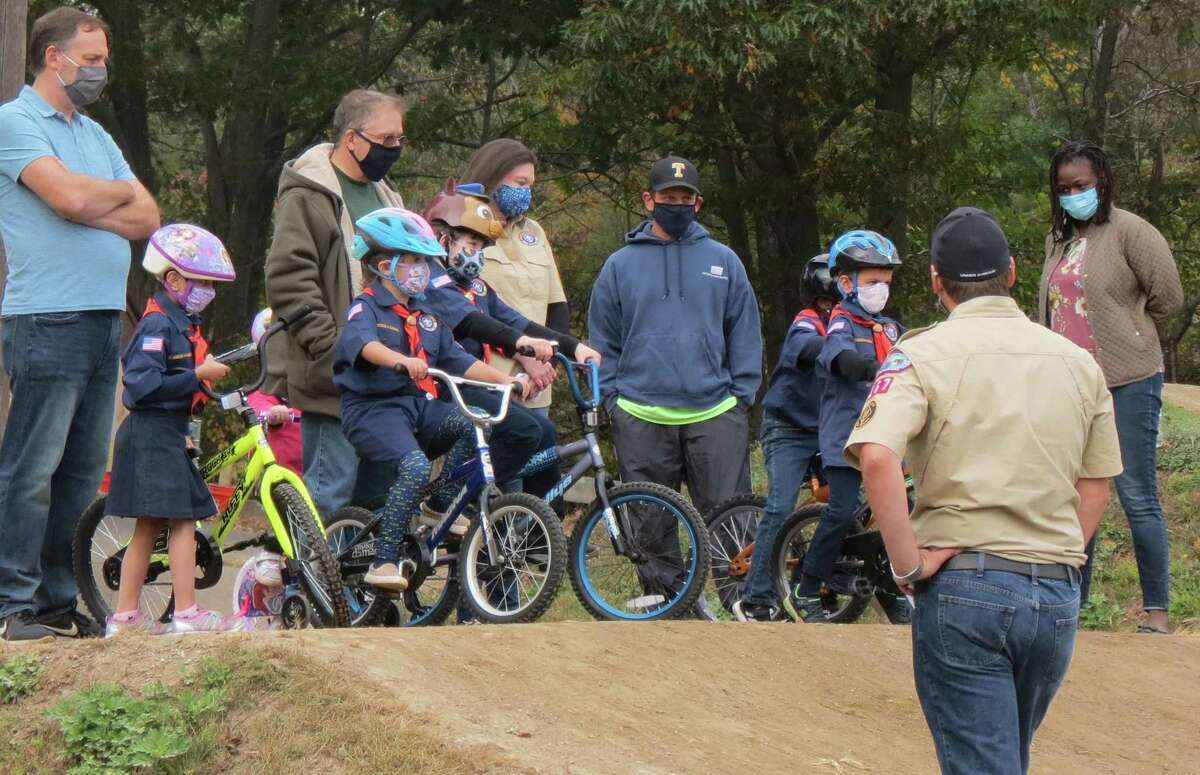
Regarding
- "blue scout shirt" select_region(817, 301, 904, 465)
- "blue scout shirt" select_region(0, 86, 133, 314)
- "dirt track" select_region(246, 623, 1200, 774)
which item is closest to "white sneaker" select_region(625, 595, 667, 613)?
"dirt track" select_region(246, 623, 1200, 774)

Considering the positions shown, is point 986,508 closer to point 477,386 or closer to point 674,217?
point 477,386

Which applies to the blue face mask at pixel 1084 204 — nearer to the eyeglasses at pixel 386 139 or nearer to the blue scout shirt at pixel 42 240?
the eyeglasses at pixel 386 139

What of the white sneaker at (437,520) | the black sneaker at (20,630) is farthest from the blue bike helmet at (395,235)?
the black sneaker at (20,630)

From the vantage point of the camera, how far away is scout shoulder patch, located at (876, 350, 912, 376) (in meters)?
4.14

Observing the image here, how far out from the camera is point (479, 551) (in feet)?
22.3

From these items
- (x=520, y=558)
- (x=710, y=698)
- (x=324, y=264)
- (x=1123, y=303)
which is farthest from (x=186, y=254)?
(x=1123, y=303)

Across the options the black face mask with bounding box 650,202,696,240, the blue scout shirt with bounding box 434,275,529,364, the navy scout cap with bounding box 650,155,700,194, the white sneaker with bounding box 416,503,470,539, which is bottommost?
the white sneaker with bounding box 416,503,470,539

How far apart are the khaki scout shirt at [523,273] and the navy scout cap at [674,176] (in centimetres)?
61

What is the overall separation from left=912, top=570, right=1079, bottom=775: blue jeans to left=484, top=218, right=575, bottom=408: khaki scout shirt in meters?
3.86

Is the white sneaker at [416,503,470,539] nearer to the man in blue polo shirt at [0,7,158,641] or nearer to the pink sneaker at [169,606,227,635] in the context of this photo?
the pink sneaker at [169,606,227,635]

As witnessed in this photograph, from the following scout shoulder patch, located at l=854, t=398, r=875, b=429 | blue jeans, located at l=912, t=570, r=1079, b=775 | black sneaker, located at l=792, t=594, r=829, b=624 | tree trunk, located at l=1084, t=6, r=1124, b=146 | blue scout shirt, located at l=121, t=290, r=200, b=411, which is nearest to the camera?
blue jeans, located at l=912, t=570, r=1079, b=775

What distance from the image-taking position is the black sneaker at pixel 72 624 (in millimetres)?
6801

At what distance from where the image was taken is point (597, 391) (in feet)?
23.4

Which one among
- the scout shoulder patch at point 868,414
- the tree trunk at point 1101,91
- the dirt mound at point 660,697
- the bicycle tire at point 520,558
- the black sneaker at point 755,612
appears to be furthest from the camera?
the tree trunk at point 1101,91
